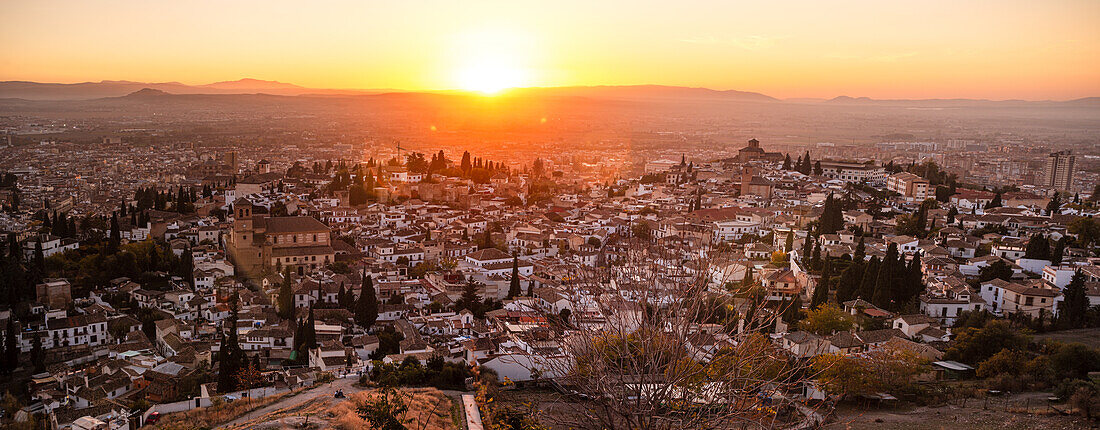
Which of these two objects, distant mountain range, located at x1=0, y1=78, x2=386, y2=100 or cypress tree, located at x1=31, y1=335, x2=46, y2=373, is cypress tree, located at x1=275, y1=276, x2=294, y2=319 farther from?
distant mountain range, located at x1=0, y1=78, x2=386, y2=100

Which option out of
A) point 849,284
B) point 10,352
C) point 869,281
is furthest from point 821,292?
Result: point 10,352

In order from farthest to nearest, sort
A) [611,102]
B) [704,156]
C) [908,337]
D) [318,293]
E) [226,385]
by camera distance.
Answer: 1. [611,102]
2. [704,156]
3. [318,293]
4. [908,337]
5. [226,385]

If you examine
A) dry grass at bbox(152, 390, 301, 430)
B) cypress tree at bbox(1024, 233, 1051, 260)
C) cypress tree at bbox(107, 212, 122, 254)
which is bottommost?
dry grass at bbox(152, 390, 301, 430)

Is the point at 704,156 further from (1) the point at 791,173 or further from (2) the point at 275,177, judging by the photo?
(2) the point at 275,177

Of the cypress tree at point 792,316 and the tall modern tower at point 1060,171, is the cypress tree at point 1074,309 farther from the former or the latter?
the tall modern tower at point 1060,171

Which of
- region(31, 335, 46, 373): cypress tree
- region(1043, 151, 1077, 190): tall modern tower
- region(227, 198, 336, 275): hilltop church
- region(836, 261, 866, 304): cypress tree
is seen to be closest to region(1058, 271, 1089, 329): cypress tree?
region(836, 261, 866, 304): cypress tree

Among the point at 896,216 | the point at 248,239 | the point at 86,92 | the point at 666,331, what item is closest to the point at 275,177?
the point at 248,239

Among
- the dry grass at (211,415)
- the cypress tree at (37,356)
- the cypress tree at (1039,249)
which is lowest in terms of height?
the cypress tree at (37,356)

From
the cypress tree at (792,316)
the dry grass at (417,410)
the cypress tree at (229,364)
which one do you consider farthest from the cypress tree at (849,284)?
the cypress tree at (229,364)

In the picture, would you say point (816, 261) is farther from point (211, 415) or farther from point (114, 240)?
point (114, 240)
